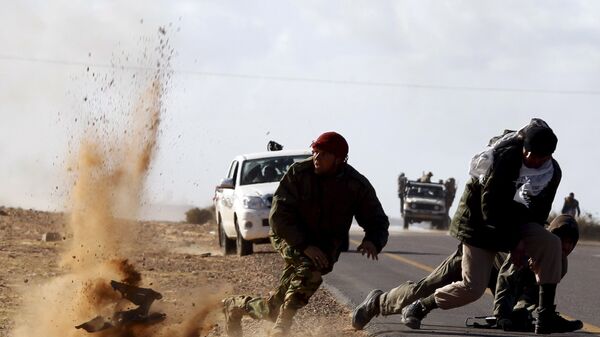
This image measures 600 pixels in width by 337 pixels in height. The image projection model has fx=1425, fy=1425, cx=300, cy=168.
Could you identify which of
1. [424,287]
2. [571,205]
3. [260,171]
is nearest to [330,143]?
[424,287]

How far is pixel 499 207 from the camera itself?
9.56 metres

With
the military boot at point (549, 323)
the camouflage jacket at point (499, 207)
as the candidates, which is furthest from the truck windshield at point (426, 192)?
the camouflage jacket at point (499, 207)

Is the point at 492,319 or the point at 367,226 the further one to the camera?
the point at 492,319

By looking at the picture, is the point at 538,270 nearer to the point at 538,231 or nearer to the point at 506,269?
the point at 538,231

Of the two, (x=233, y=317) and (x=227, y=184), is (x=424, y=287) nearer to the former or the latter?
(x=233, y=317)

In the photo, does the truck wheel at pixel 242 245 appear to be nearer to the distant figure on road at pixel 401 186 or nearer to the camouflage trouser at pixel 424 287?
the camouflage trouser at pixel 424 287

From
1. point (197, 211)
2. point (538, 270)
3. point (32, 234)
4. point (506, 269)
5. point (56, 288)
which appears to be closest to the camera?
point (538, 270)

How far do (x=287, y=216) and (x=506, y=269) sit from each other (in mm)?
2612

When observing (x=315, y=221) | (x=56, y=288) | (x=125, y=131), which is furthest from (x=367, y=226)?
(x=125, y=131)

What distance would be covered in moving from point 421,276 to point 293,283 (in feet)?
31.1

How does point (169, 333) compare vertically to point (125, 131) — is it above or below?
below

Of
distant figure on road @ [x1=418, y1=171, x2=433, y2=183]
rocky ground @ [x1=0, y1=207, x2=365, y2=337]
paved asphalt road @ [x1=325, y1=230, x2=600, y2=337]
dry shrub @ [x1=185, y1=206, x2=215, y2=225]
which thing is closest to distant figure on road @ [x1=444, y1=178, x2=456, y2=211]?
distant figure on road @ [x1=418, y1=171, x2=433, y2=183]

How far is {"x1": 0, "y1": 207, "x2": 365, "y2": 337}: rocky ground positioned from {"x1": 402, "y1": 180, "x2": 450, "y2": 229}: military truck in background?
883 inches

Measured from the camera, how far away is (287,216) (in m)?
9.20
